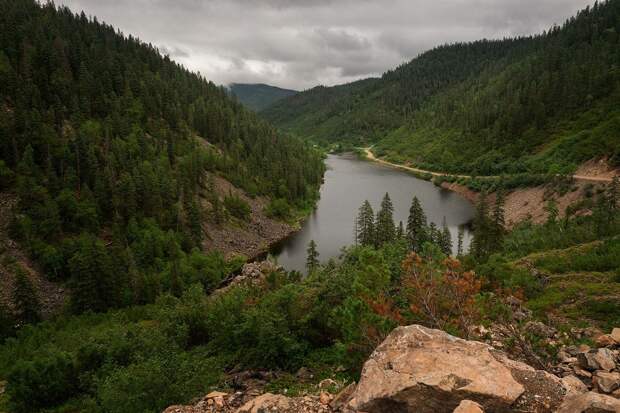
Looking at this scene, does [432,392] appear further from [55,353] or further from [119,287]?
[119,287]

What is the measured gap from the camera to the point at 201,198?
3403 inches

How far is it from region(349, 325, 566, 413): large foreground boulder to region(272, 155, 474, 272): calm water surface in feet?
187

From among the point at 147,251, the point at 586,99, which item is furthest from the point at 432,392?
the point at 586,99

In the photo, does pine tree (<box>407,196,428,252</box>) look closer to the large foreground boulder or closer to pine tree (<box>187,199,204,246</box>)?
pine tree (<box>187,199,204,246</box>)

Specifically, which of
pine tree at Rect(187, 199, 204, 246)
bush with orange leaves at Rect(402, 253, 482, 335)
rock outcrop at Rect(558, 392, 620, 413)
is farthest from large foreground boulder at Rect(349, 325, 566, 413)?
pine tree at Rect(187, 199, 204, 246)

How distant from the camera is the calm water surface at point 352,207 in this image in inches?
3046

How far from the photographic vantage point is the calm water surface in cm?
7738

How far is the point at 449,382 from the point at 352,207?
97493mm

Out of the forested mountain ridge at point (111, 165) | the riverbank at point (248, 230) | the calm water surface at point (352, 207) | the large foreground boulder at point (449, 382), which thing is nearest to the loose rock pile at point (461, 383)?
the large foreground boulder at point (449, 382)

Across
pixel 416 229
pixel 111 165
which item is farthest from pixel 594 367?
pixel 111 165

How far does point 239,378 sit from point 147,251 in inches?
1929

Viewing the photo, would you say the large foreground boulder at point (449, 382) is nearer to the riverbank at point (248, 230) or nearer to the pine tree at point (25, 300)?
the pine tree at point (25, 300)

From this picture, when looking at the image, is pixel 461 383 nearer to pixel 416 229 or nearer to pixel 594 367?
pixel 594 367

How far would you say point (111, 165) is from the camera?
236 feet
